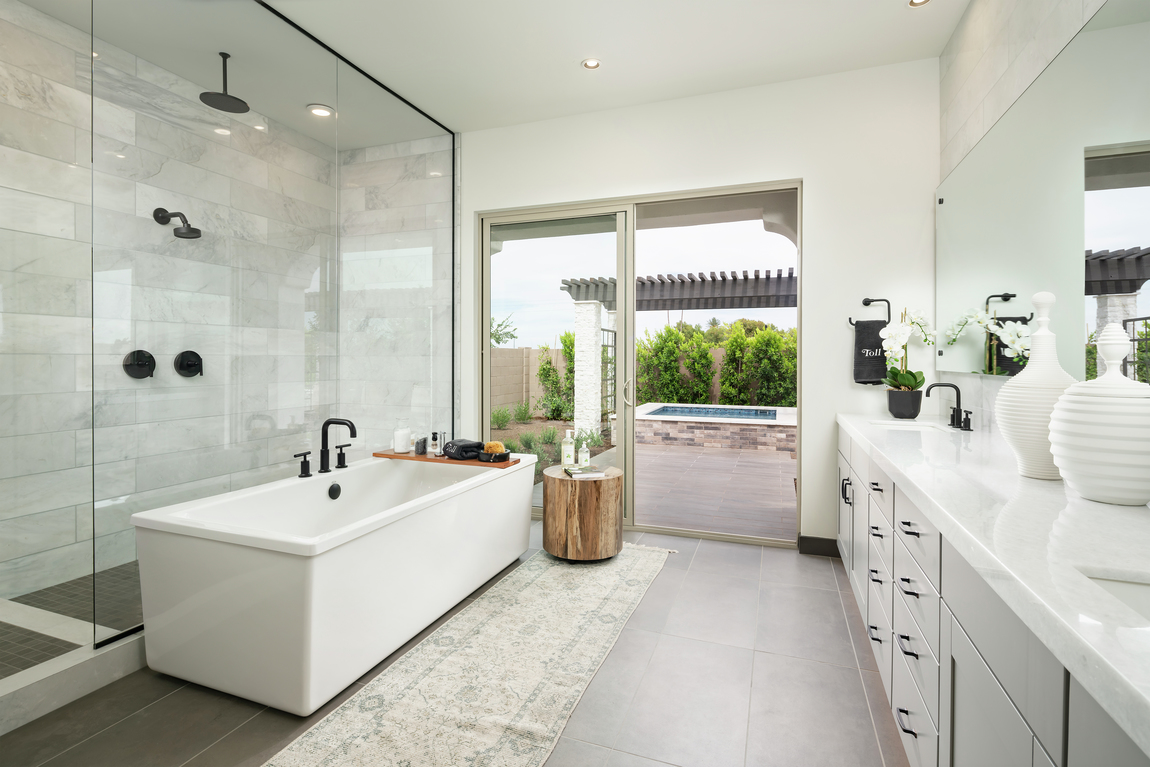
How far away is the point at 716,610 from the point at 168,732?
212 cm

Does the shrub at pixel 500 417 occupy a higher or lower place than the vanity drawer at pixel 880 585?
higher

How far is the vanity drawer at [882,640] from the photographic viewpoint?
1741 millimetres

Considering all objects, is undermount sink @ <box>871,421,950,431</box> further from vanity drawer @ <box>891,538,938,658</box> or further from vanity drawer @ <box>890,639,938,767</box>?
vanity drawer @ <box>890,639,938,767</box>

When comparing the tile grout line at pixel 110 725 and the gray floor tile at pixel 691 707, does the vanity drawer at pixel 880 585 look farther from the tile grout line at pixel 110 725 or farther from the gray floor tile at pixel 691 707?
the tile grout line at pixel 110 725

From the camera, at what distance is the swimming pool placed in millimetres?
8914

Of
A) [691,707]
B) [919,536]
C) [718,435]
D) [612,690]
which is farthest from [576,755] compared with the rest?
[718,435]

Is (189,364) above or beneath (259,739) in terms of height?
above

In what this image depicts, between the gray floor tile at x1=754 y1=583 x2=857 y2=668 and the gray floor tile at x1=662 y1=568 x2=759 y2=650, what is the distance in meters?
0.05

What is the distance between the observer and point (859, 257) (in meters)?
3.20

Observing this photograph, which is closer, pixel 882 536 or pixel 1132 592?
pixel 1132 592

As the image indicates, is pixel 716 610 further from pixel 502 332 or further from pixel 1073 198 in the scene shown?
pixel 502 332

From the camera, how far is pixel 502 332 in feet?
13.5

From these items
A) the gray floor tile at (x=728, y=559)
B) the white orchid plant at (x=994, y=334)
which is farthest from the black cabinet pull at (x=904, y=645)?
the gray floor tile at (x=728, y=559)

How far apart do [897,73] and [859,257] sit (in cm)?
105
